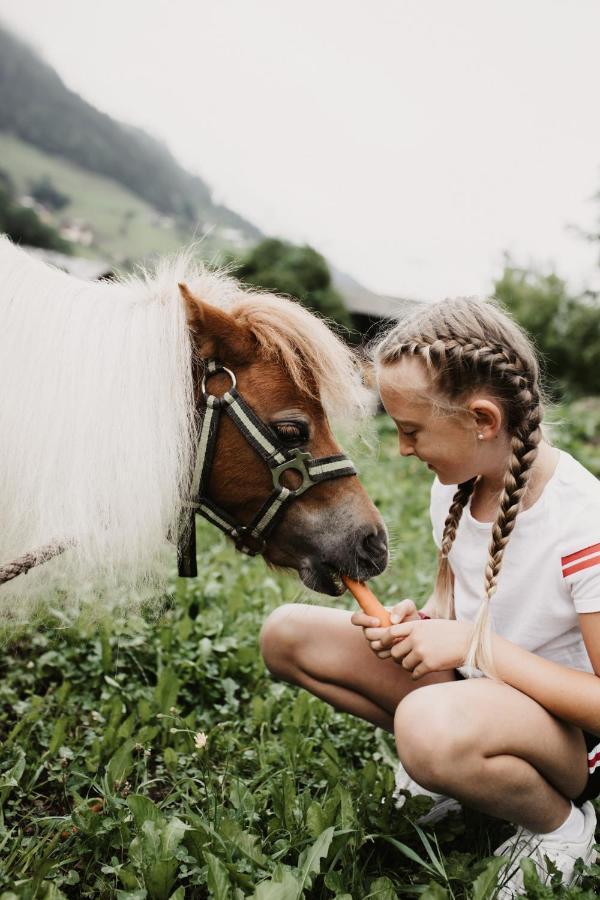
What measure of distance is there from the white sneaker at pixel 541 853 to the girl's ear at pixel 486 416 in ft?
3.85

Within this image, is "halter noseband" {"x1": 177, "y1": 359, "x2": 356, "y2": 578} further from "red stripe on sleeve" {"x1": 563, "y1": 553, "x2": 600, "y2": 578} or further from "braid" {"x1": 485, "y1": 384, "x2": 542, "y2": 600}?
"red stripe on sleeve" {"x1": 563, "y1": 553, "x2": 600, "y2": 578}

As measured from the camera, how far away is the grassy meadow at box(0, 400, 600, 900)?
1.78m

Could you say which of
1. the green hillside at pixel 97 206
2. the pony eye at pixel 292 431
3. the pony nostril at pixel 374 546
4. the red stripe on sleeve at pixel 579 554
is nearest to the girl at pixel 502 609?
the red stripe on sleeve at pixel 579 554

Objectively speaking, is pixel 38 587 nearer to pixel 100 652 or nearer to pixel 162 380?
pixel 162 380

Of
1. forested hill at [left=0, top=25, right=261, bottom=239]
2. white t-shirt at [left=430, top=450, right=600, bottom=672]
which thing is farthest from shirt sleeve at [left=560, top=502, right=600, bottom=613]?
forested hill at [left=0, top=25, right=261, bottom=239]

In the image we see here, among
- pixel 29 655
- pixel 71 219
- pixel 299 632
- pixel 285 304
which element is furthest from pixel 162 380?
pixel 71 219

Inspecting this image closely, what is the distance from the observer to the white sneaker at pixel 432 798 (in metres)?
2.18

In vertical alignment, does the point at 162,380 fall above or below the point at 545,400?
below

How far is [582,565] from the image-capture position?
1.81 metres

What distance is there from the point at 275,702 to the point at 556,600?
1.50 meters

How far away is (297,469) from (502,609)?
787 mm

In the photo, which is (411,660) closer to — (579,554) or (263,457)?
(579,554)

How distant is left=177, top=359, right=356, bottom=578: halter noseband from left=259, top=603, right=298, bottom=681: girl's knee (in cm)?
29

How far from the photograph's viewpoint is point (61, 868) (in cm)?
191
